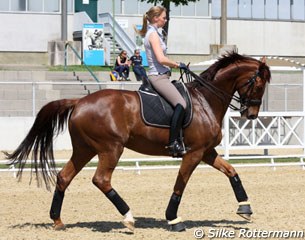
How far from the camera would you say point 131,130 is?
1102cm

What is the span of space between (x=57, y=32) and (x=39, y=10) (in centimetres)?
144

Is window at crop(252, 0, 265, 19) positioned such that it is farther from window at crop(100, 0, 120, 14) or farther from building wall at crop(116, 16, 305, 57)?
window at crop(100, 0, 120, 14)

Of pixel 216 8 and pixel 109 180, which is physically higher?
A: pixel 216 8

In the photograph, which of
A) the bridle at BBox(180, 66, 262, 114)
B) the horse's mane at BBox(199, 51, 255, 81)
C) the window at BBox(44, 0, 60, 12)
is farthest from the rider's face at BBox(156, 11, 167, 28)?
the window at BBox(44, 0, 60, 12)

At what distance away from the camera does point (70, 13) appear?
43.2 m

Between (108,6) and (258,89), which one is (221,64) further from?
(108,6)

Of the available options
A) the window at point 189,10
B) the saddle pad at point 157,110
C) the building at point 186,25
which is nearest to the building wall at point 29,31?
the building at point 186,25

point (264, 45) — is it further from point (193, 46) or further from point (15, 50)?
point (15, 50)

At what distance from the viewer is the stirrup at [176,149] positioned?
430 inches

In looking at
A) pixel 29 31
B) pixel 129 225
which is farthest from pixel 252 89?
pixel 29 31

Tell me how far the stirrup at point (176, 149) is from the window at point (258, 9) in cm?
3860

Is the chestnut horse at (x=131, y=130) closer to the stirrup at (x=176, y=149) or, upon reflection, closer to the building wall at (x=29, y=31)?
the stirrup at (x=176, y=149)

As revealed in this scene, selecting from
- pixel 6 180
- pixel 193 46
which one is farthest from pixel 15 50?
pixel 6 180

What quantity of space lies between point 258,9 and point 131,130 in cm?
3887
